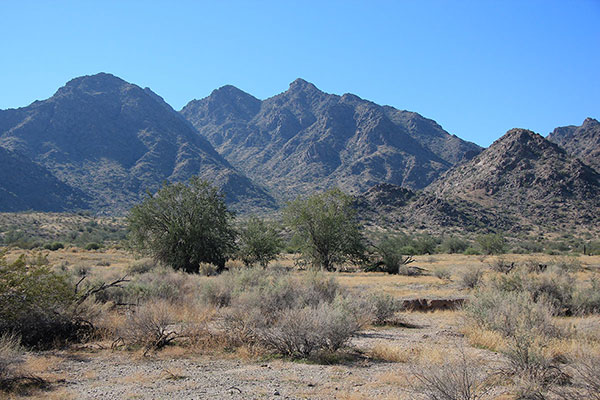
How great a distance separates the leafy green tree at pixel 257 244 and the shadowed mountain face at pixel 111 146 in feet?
286

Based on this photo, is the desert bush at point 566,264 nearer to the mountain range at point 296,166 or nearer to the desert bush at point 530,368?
the desert bush at point 530,368

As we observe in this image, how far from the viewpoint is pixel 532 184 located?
8806 cm

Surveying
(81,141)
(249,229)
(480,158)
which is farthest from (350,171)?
(249,229)

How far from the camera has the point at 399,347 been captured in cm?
1012

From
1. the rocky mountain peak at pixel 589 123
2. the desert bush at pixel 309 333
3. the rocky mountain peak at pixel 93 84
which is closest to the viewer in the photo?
the desert bush at pixel 309 333

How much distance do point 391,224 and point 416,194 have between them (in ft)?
59.5

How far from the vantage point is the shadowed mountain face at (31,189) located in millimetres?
103062

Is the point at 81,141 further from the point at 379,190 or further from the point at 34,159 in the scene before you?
the point at 379,190

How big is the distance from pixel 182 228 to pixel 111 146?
134706 mm

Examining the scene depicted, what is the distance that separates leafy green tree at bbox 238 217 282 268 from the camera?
35531 mm

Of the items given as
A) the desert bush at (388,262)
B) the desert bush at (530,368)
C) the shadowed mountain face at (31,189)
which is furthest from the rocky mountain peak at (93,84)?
the desert bush at (530,368)

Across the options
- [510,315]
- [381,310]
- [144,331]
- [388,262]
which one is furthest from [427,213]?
[144,331]

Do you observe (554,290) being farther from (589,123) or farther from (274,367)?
(589,123)

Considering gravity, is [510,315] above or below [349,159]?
below
